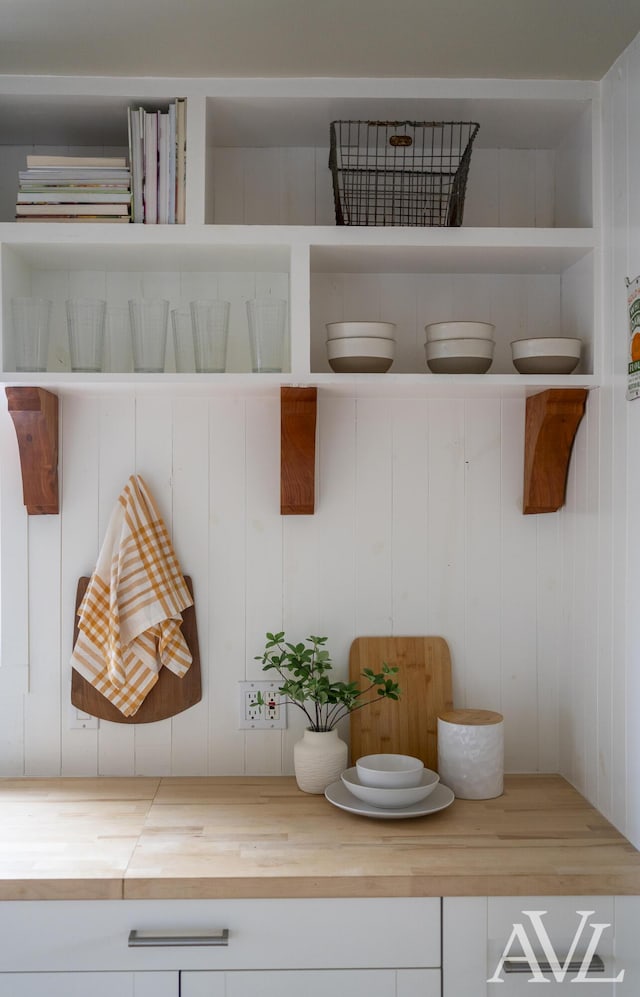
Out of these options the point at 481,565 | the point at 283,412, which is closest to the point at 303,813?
the point at 481,565

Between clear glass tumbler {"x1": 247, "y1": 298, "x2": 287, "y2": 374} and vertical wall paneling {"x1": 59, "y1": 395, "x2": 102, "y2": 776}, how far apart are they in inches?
17.4

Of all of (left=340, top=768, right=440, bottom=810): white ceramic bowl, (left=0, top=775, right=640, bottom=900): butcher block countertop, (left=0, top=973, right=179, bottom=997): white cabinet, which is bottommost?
(left=0, top=973, right=179, bottom=997): white cabinet

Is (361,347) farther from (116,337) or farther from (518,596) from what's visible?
(518,596)

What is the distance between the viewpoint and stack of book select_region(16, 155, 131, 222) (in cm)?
179

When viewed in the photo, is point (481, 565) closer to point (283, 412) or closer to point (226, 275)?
point (283, 412)

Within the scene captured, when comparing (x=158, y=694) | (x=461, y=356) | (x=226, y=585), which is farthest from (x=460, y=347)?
(x=158, y=694)

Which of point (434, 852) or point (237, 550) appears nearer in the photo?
point (434, 852)

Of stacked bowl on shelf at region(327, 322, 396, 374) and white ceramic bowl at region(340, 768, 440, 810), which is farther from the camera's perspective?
stacked bowl on shelf at region(327, 322, 396, 374)

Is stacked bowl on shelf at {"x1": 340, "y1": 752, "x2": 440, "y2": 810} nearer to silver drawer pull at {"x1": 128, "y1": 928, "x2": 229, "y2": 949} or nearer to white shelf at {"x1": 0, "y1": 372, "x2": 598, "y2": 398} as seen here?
silver drawer pull at {"x1": 128, "y1": 928, "x2": 229, "y2": 949}

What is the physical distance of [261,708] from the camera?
201 centimetres

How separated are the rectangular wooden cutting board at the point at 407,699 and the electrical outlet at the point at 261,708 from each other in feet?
0.55

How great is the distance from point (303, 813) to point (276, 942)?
0.31 m

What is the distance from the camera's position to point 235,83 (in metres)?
1.79

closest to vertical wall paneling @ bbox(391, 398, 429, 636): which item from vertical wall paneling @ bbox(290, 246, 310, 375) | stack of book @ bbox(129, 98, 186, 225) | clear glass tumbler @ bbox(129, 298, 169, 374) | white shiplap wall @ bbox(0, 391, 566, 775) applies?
white shiplap wall @ bbox(0, 391, 566, 775)
